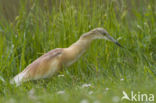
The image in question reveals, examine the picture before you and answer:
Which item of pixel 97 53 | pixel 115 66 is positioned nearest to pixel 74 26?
pixel 97 53

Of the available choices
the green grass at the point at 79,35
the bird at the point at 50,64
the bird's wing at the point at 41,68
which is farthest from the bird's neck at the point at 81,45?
the green grass at the point at 79,35

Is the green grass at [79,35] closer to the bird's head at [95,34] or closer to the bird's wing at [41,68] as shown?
the bird's wing at [41,68]

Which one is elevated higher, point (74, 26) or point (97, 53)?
point (74, 26)

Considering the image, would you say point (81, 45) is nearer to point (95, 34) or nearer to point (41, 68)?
point (95, 34)

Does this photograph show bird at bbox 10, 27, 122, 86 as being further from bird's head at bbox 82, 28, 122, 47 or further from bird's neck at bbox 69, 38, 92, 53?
bird's head at bbox 82, 28, 122, 47

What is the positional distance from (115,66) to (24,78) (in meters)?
1.47

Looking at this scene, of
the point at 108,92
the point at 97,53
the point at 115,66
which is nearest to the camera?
the point at 108,92

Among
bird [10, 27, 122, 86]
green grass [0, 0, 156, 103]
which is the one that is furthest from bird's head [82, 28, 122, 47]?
green grass [0, 0, 156, 103]

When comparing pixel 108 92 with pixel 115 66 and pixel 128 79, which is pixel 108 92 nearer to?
pixel 128 79

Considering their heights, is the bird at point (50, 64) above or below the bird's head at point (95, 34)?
below

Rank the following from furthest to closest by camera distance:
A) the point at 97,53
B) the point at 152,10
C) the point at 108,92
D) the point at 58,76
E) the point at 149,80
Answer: the point at 152,10
the point at 97,53
the point at 58,76
the point at 149,80
the point at 108,92

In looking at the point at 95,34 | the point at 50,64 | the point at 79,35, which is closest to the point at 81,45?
the point at 95,34

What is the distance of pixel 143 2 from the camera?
22.5ft

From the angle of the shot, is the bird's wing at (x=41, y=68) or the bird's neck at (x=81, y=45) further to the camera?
the bird's neck at (x=81, y=45)
